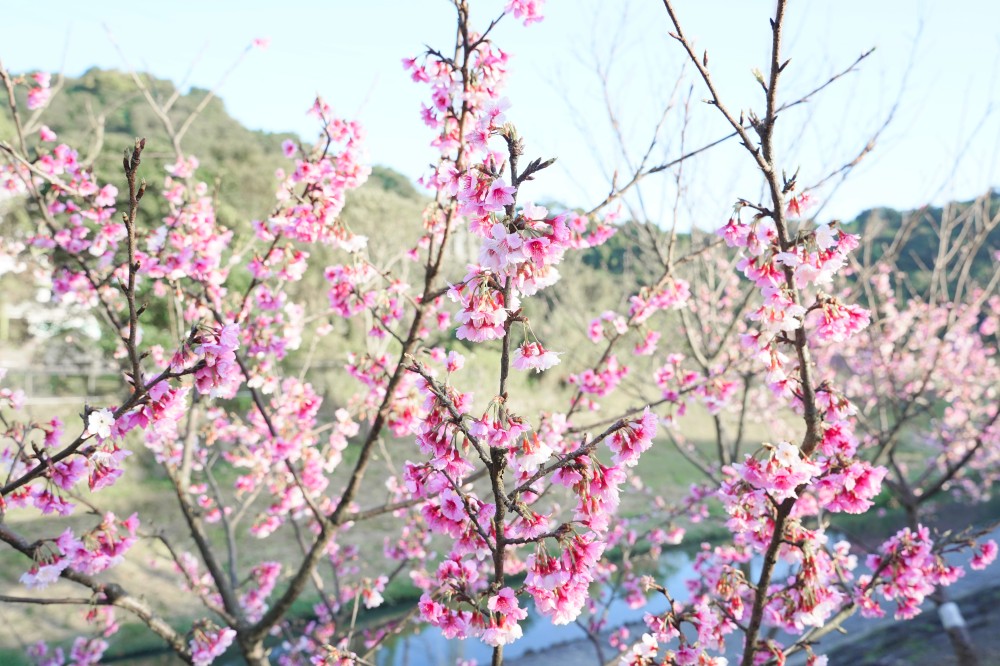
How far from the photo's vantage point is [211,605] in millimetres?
2711

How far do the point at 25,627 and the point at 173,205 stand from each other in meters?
5.87

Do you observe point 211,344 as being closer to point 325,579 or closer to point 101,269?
point 101,269

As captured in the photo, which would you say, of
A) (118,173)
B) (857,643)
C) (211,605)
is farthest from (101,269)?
(118,173)

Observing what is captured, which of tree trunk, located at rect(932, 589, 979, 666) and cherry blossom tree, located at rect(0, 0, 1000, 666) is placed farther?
tree trunk, located at rect(932, 589, 979, 666)

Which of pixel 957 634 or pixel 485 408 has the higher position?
pixel 485 408

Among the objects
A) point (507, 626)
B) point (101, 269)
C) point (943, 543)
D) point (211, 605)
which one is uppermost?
point (101, 269)

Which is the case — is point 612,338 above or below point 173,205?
below

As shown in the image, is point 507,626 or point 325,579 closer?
point 507,626

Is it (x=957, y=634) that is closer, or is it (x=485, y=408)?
(x=485, y=408)

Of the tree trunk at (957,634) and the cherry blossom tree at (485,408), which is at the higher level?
the cherry blossom tree at (485,408)

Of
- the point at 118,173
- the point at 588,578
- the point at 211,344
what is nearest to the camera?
the point at 588,578

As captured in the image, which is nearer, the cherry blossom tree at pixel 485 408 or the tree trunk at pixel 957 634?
the cherry blossom tree at pixel 485 408

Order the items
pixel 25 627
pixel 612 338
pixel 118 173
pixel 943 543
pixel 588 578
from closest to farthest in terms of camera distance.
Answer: pixel 588 578 → pixel 943 543 → pixel 612 338 → pixel 25 627 → pixel 118 173

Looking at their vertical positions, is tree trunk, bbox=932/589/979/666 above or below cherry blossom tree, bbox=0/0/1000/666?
below
